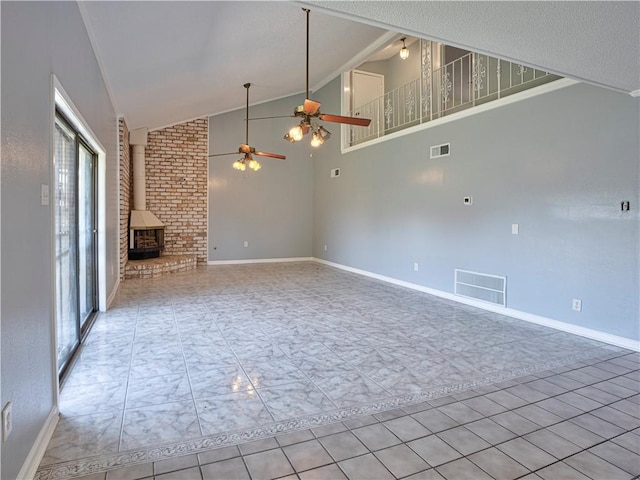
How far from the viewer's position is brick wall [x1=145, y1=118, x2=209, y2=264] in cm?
871

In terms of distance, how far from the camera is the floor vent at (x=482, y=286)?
15.8 ft

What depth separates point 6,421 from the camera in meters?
1.50

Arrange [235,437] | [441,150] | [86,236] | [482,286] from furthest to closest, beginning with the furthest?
[441,150]
[482,286]
[86,236]
[235,437]

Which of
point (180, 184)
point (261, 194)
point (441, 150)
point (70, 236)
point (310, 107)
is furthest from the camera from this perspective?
point (261, 194)

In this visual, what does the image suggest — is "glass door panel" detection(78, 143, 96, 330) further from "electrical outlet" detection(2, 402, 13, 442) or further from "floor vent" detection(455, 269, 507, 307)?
"floor vent" detection(455, 269, 507, 307)

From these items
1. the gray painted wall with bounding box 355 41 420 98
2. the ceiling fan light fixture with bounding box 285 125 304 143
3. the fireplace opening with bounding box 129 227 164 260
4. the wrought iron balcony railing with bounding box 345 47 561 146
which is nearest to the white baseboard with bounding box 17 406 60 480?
the ceiling fan light fixture with bounding box 285 125 304 143

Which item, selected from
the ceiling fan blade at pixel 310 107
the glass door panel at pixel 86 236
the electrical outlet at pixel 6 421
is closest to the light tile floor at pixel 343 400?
the glass door panel at pixel 86 236

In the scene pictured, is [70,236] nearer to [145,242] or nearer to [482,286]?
[482,286]

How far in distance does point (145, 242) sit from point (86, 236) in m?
3.94

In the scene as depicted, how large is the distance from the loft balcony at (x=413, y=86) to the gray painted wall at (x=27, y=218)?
524cm

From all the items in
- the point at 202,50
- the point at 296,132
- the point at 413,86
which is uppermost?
the point at 413,86

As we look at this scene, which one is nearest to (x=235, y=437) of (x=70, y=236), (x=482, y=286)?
(x=70, y=236)

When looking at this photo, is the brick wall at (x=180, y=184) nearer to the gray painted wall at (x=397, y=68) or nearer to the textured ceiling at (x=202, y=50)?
the textured ceiling at (x=202, y=50)

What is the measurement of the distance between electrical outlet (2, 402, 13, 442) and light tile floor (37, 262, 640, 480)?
404 millimetres
